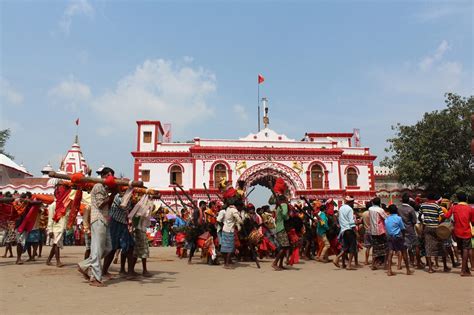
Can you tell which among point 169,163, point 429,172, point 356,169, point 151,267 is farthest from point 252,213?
point 356,169

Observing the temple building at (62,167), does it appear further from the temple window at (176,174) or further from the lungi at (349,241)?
the lungi at (349,241)

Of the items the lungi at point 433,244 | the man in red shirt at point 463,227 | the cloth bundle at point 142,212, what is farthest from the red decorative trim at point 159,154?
the man in red shirt at point 463,227

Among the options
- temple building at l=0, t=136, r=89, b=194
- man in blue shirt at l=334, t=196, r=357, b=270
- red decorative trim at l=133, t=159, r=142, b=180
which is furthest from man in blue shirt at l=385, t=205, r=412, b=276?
temple building at l=0, t=136, r=89, b=194

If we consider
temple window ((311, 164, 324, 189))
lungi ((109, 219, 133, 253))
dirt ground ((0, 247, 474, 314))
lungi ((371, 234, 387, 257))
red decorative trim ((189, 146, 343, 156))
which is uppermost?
red decorative trim ((189, 146, 343, 156))

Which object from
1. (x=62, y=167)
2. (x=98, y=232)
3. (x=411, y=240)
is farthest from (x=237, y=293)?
(x=62, y=167)

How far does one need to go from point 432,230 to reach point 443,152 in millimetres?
16554

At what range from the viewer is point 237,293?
5.43m

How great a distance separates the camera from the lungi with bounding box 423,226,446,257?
7969 mm

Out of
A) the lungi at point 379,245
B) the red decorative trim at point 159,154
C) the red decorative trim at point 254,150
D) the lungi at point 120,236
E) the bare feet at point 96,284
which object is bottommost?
the bare feet at point 96,284

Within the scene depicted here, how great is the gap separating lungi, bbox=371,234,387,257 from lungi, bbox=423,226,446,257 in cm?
88

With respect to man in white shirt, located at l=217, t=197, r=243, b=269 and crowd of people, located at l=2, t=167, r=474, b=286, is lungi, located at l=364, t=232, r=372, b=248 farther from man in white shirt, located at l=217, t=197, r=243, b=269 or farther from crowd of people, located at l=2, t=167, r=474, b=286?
man in white shirt, located at l=217, t=197, r=243, b=269

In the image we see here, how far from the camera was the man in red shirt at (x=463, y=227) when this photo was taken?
286 inches

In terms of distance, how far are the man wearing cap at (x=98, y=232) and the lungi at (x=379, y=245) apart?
19.0 ft

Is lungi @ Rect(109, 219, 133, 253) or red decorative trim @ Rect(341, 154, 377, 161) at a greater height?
red decorative trim @ Rect(341, 154, 377, 161)
